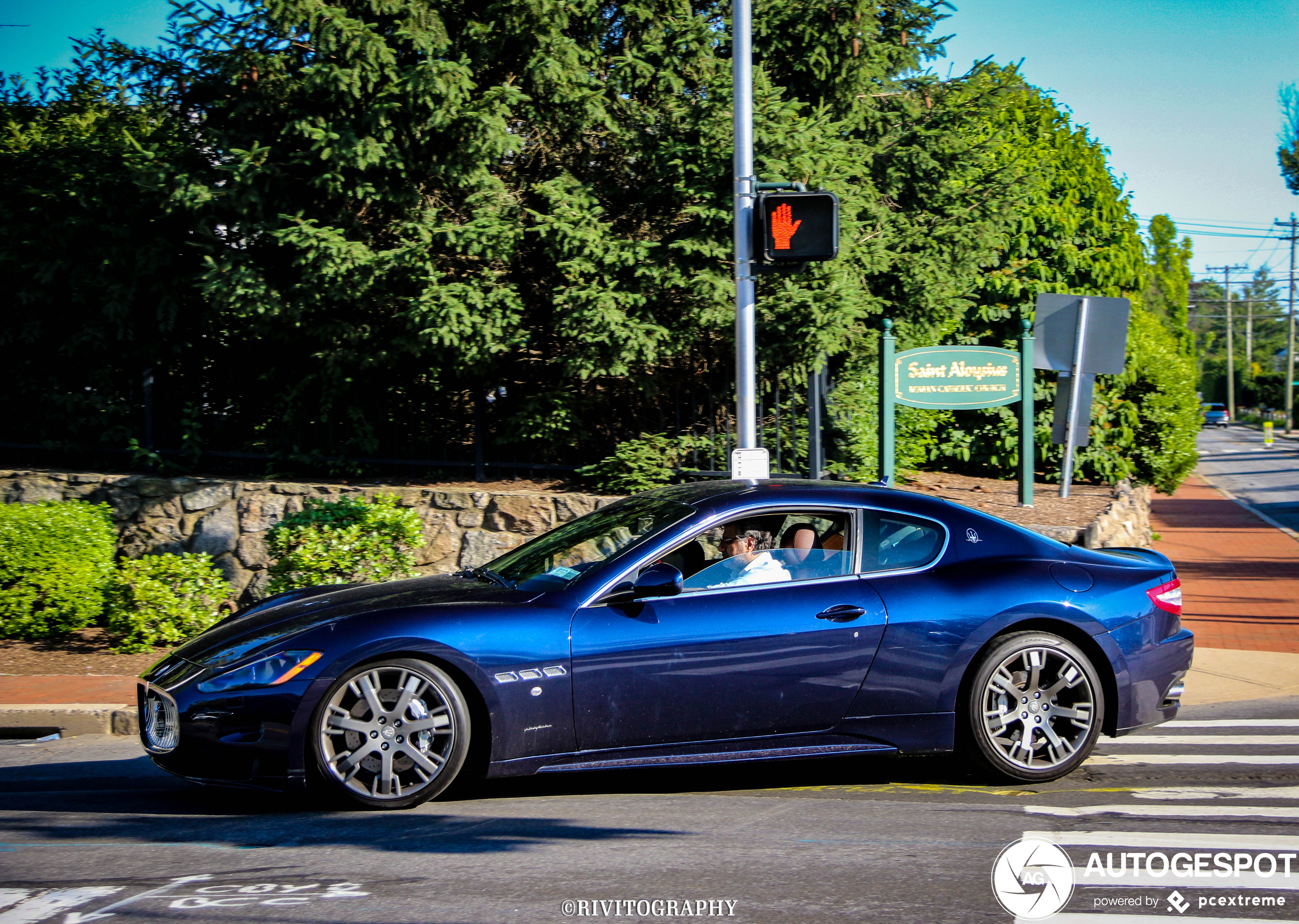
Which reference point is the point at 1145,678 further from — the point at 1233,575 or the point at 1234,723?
the point at 1233,575

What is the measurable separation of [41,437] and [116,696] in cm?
599

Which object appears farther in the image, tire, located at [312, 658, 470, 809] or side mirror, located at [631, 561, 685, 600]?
side mirror, located at [631, 561, 685, 600]

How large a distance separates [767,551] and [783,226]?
3.17m

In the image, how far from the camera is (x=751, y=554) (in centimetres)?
504

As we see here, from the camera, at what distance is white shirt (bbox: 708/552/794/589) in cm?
486

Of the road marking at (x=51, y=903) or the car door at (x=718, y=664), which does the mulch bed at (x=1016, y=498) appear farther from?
the road marking at (x=51, y=903)

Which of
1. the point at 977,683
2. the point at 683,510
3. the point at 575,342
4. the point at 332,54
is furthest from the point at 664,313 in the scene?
the point at 977,683

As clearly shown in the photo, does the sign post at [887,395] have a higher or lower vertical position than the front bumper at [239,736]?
higher

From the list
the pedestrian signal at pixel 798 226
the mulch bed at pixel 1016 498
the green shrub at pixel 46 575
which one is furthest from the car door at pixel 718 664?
the green shrub at pixel 46 575

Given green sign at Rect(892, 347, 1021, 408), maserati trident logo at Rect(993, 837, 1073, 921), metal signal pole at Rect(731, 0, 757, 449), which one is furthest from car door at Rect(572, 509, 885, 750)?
green sign at Rect(892, 347, 1021, 408)

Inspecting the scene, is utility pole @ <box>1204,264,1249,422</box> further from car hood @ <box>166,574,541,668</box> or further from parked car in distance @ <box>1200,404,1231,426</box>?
car hood @ <box>166,574,541,668</box>

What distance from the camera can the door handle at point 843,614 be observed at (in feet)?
15.7

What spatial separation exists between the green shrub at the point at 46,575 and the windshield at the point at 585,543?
5.14m

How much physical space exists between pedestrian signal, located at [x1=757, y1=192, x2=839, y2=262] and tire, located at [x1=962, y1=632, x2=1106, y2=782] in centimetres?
338
